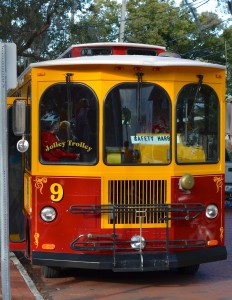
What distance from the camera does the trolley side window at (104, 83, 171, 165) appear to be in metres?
8.92

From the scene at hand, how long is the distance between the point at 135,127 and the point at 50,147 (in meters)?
1.14

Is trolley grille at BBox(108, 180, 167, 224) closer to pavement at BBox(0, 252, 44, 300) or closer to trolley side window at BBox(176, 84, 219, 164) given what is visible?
trolley side window at BBox(176, 84, 219, 164)

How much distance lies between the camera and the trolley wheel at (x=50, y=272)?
974 centimetres

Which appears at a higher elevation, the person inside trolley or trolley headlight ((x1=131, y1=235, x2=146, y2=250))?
the person inside trolley

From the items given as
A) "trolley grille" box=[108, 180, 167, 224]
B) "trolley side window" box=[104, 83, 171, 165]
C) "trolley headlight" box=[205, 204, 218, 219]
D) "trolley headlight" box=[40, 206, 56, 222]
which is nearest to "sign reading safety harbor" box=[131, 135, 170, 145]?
"trolley side window" box=[104, 83, 171, 165]

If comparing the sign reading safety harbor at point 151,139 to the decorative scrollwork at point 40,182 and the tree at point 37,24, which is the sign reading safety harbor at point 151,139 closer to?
the decorative scrollwork at point 40,182

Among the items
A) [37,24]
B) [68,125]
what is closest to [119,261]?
[68,125]

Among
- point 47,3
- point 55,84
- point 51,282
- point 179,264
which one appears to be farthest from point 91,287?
point 47,3

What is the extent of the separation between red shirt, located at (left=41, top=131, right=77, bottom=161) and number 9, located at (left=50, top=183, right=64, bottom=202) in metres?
0.35

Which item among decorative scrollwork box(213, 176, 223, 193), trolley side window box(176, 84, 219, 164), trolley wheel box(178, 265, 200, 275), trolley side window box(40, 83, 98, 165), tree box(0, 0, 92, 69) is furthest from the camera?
tree box(0, 0, 92, 69)

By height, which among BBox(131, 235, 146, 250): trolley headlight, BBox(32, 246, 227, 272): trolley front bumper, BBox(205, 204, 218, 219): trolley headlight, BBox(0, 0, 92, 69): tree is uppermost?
BBox(0, 0, 92, 69): tree

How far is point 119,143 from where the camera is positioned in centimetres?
892

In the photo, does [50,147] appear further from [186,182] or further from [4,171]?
[4,171]

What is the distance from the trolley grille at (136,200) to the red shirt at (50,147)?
30.3 inches
